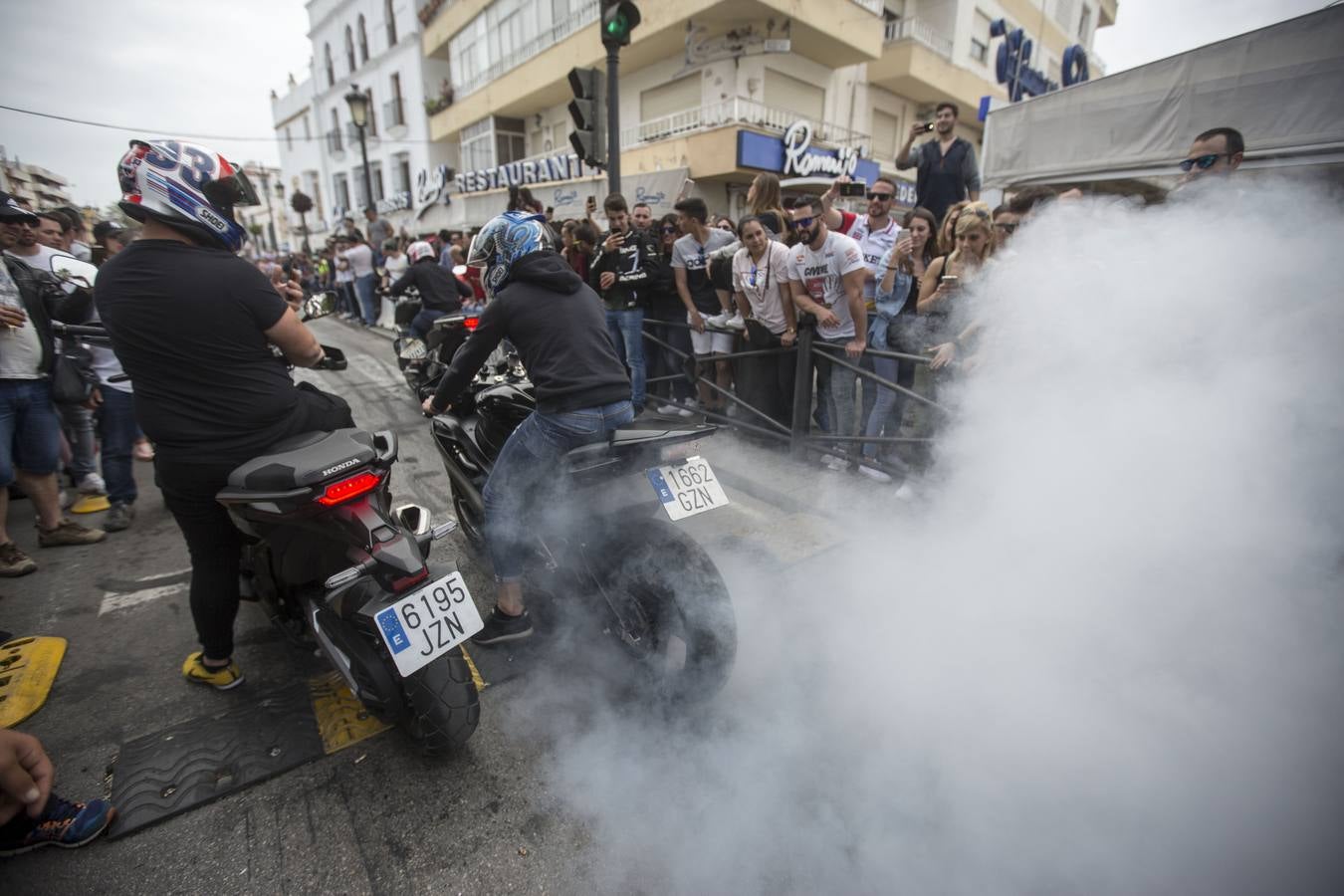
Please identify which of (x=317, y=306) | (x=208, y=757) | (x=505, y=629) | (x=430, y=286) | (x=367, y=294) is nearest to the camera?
(x=208, y=757)

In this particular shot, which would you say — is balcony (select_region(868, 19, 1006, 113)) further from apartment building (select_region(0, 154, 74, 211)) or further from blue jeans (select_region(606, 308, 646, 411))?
apartment building (select_region(0, 154, 74, 211))

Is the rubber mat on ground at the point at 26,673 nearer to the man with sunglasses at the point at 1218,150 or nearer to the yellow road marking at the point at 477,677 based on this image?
the yellow road marking at the point at 477,677

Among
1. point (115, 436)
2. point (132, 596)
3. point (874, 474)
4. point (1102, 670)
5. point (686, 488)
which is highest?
point (686, 488)

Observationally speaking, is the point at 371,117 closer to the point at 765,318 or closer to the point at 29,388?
the point at 29,388

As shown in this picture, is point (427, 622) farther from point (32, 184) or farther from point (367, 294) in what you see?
point (367, 294)

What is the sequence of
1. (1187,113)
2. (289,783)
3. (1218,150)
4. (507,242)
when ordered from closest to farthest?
(289,783)
(507,242)
(1218,150)
(1187,113)

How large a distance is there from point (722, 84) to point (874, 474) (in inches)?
586

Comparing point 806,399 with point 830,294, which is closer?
point 830,294

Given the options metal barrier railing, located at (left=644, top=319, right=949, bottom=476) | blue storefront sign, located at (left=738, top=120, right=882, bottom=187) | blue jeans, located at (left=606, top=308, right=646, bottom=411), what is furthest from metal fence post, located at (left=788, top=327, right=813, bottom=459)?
blue storefront sign, located at (left=738, top=120, right=882, bottom=187)

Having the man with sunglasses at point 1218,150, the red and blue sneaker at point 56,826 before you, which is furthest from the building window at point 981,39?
the red and blue sneaker at point 56,826

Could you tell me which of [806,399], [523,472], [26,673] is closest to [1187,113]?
[806,399]

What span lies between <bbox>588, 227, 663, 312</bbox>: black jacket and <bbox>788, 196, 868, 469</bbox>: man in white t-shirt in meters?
1.92

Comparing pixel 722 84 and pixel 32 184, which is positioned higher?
pixel 722 84

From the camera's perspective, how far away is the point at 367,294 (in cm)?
1343
